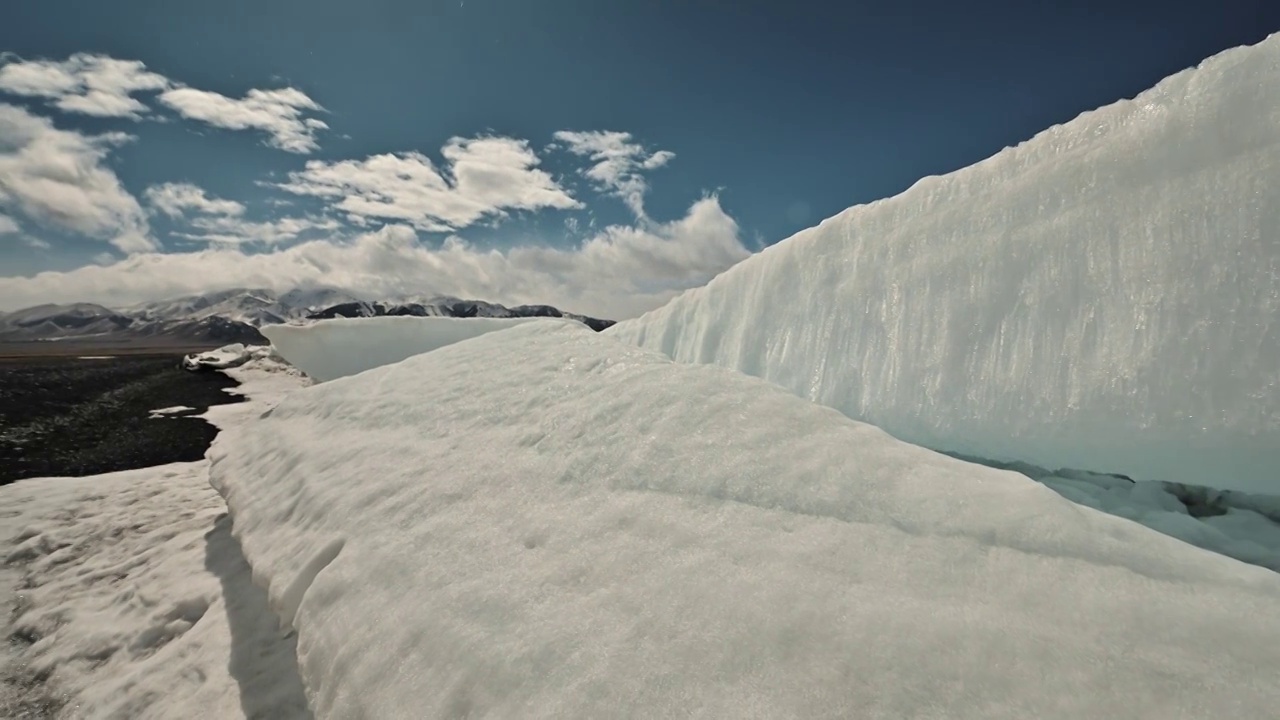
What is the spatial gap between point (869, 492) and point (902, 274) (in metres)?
2.50

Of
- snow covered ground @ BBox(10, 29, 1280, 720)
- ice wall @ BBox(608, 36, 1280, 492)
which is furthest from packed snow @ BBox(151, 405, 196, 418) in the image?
ice wall @ BBox(608, 36, 1280, 492)

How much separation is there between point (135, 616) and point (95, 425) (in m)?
13.1

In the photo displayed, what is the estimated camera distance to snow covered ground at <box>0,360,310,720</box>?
127 inches

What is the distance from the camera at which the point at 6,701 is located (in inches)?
132

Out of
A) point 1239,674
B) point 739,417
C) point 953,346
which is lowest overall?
point 1239,674

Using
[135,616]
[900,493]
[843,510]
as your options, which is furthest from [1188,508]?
[135,616]

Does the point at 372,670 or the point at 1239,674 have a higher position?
the point at 1239,674

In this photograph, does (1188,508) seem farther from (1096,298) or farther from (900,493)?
(900,493)

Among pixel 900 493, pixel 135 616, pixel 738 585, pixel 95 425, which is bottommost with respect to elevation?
pixel 95 425

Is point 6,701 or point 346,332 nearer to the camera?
point 6,701

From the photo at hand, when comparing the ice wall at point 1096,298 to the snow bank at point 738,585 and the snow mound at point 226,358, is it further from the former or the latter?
the snow mound at point 226,358

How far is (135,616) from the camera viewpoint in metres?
4.18

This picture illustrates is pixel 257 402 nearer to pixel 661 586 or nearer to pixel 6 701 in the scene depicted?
pixel 6 701

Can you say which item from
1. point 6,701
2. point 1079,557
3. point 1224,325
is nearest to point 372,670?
point 1079,557
